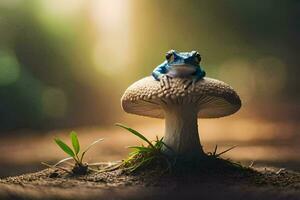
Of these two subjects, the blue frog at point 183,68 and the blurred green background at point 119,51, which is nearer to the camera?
the blue frog at point 183,68

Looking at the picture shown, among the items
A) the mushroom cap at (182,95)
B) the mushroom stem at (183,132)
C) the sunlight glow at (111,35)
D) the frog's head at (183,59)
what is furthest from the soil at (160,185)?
the sunlight glow at (111,35)

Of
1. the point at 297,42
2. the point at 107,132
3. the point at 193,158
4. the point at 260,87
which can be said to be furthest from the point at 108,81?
the point at 193,158

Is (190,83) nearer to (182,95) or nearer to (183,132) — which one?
(182,95)

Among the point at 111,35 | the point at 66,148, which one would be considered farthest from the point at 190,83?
the point at 111,35

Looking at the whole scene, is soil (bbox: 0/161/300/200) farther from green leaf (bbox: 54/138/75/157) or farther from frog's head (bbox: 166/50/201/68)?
frog's head (bbox: 166/50/201/68)

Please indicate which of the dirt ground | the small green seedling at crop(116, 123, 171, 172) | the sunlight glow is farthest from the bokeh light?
the small green seedling at crop(116, 123, 171, 172)

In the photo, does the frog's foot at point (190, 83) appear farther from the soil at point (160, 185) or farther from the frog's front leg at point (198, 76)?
the soil at point (160, 185)

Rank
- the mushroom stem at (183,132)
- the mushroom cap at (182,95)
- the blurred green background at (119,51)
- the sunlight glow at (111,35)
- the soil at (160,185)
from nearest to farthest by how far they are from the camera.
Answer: the soil at (160,185) < the mushroom cap at (182,95) < the mushroom stem at (183,132) < the sunlight glow at (111,35) < the blurred green background at (119,51)

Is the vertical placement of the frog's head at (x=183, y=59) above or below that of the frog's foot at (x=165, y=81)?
above
